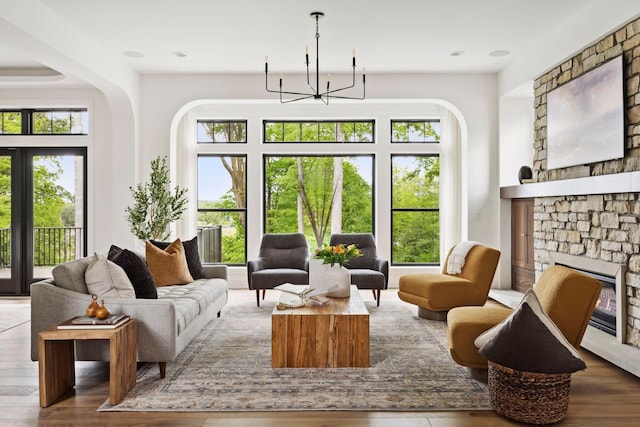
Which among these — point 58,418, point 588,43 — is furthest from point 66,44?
point 588,43

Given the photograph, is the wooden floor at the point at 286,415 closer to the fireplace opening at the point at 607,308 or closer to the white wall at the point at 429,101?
the fireplace opening at the point at 607,308

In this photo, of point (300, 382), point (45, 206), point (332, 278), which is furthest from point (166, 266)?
point (45, 206)

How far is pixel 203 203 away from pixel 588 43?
554 centimetres

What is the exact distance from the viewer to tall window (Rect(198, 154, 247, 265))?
8.03 m

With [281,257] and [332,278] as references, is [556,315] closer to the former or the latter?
[332,278]

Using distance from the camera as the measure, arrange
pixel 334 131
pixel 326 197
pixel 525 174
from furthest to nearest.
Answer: pixel 326 197
pixel 334 131
pixel 525 174

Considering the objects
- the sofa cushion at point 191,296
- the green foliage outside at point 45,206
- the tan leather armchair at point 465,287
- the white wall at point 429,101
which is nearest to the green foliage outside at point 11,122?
the green foliage outside at point 45,206

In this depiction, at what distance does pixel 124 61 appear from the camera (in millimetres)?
6480

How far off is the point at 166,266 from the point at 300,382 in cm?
230

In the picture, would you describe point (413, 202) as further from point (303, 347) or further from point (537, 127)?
point (303, 347)

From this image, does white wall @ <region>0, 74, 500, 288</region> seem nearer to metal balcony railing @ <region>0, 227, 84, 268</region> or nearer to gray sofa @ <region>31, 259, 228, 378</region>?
metal balcony railing @ <region>0, 227, 84, 268</region>

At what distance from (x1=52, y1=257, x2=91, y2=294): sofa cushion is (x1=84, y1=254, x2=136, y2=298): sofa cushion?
55mm

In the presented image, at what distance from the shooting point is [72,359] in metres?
3.40

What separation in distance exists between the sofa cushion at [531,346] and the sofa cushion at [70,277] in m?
2.72
